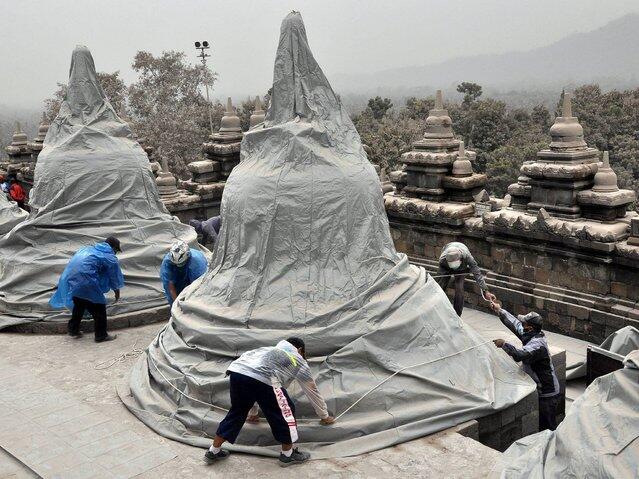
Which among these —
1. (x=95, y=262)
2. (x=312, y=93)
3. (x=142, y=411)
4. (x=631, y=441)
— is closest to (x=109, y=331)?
(x=95, y=262)

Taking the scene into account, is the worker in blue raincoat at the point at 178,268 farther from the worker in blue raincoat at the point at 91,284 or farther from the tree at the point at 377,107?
the tree at the point at 377,107

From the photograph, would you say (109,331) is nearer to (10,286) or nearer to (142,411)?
(10,286)

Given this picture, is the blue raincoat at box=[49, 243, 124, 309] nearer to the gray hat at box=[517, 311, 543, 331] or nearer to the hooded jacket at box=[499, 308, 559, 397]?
the hooded jacket at box=[499, 308, 559, 397]

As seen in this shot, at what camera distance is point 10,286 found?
9.42 meters

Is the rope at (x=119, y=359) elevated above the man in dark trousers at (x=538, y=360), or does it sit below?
below

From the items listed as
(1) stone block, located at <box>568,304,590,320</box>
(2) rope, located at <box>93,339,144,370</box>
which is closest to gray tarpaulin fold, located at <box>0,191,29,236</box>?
(2) rope, located at <box>93,339,144,370</box>

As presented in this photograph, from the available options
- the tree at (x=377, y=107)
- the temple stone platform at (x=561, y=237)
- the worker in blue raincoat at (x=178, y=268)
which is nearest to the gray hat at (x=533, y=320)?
the temple stone platform at (x=561, y=237)

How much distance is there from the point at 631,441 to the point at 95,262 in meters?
5.91

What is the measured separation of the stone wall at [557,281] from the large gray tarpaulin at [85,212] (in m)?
3.98

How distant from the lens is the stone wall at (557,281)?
8.50 meters

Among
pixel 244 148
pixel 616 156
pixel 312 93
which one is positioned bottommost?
pixel 616 156

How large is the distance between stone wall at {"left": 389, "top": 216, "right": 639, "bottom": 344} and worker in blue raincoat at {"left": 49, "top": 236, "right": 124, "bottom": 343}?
4.62 metres

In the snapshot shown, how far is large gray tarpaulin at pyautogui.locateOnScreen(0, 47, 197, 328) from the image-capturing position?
9.38 meters

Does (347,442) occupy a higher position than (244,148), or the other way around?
(244,148)
